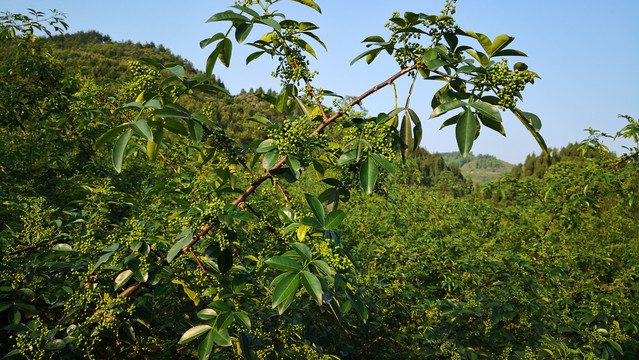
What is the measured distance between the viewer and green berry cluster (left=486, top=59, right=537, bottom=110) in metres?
1.04

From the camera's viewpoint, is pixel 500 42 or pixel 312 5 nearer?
pixel 500 42

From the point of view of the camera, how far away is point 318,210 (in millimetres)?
1266

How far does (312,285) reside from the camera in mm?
986

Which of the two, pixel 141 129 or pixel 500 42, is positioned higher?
pixel 500 42

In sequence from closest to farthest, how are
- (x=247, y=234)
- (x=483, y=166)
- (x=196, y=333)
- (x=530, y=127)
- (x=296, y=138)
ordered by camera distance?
(x=530, y=127), (x=296, y=138), (x=196, y=333), (x=247, y=234), (x=483, y=166)

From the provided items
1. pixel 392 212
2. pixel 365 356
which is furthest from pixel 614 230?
pixel 365 356

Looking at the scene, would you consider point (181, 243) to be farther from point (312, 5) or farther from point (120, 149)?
point (312, 5)

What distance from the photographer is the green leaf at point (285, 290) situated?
973 mm

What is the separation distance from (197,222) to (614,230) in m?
7.14

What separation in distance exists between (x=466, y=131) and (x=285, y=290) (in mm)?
725

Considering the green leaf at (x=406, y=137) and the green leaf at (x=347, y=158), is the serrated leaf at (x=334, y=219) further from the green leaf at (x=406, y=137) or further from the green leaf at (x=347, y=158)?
the green leaf at (x=406, y=137)

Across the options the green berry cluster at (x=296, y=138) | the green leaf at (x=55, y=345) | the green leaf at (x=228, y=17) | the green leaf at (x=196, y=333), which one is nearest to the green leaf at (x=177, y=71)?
the green leaf at (x=228, y=17)

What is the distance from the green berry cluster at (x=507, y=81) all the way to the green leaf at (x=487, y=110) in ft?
0.14

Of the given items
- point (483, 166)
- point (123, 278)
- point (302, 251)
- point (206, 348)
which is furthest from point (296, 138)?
point (483, 166)
